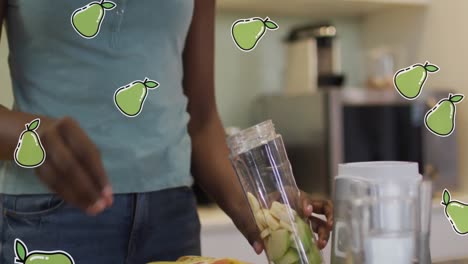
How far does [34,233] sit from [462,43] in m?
1.32

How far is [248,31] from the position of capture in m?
0.54

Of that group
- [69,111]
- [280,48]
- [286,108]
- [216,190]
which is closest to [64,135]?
[69,111]

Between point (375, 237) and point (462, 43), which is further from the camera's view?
point (462, 43)

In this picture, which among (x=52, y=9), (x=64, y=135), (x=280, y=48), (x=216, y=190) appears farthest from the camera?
(x=280, y=48)

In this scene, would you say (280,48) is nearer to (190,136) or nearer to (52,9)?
(190,136)

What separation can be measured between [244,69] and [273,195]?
4.12 ft

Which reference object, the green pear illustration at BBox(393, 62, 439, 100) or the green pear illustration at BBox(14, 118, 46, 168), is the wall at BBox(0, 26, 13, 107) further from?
the green pear illustration at BBox(393, 62, 439, 100)

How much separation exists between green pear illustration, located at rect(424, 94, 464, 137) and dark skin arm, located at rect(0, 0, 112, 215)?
289mm

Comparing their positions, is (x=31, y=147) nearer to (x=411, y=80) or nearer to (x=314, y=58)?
(x=411, y=80)

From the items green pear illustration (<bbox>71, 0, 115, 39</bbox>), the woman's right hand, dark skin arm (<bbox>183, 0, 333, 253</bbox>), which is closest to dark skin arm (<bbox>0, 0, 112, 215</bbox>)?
the woman's right hand

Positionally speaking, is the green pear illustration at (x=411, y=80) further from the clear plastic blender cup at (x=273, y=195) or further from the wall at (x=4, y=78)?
the wall at (x=4, y=78)

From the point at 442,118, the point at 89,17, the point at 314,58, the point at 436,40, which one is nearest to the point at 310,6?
the point at 314,58

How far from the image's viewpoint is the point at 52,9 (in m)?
0.55

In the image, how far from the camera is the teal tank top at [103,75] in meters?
0.57
